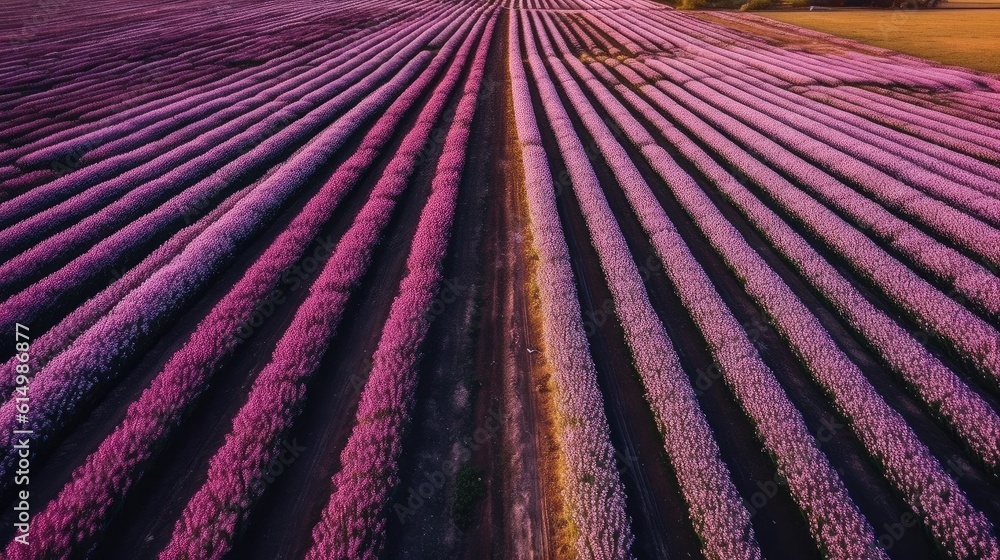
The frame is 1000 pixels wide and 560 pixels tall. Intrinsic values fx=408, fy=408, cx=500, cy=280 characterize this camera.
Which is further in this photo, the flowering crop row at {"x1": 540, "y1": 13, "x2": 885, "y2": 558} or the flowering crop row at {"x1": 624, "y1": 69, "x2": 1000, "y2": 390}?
the flowering crop row at {"x1": 624, "y1": 69, "x2": 1000, "y2": 390}

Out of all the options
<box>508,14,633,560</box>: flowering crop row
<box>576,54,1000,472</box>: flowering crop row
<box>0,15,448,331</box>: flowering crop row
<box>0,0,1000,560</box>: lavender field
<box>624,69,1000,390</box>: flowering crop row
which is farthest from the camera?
<box>0,15,448,331</box>: flowering crop row

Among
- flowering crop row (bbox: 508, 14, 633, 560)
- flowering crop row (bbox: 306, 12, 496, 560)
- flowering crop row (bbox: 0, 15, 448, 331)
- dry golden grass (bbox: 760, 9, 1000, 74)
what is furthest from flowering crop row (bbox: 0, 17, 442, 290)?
dry golden grass (bbox: 760, 9, 1000, 74)

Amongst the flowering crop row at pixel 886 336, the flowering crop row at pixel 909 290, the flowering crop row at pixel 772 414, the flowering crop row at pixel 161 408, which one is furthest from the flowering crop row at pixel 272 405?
the flowering crop row at pixel 909 290

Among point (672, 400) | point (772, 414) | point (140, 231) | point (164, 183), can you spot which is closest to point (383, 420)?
point (672, 400)

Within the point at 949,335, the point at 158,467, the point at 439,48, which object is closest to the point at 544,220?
the point at 949,335

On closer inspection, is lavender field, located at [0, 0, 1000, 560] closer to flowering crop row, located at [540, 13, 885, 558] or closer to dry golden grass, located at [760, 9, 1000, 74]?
flowering crop row, located at [540, 13, 885, 558]

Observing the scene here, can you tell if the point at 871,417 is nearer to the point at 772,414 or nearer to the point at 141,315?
the point at 772,414

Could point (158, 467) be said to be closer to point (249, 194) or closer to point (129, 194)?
point (249, 194)

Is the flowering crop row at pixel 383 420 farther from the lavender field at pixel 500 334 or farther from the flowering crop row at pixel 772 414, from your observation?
the flowering crop row at pixel 772 414
